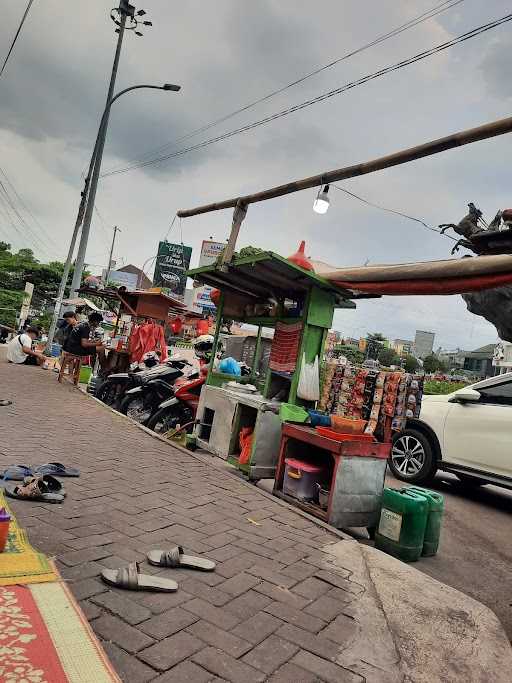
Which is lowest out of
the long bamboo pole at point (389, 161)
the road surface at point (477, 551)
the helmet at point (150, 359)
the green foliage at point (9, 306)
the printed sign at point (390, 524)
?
the road surface at point (477, 551)

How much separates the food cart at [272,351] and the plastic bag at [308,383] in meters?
0.05

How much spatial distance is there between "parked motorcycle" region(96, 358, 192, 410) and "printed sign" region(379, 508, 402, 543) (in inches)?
206

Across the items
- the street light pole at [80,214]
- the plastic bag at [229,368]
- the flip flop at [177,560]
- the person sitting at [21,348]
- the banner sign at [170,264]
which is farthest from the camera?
the banner sign at [170,264]

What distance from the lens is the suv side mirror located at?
6.43 m

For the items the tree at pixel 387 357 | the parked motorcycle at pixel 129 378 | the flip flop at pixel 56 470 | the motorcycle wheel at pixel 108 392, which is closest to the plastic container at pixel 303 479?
the flip flop at pixel 56 470

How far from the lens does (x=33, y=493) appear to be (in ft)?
11.3

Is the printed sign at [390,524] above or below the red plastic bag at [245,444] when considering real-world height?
below

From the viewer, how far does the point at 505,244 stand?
6555 millimetres

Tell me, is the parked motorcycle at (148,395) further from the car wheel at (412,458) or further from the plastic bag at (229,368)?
the car wheel at (412,458)

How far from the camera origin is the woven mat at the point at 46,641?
1.63m

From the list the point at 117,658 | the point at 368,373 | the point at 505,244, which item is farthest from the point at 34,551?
the point at 505,244

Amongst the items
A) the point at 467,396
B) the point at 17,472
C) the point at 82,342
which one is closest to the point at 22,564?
the point at 17,472

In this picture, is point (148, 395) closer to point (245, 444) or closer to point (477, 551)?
point (245, 444)

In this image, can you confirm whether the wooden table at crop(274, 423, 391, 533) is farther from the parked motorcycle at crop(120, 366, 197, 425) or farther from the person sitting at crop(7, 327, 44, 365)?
the person sitting at crop(7, 327, 44, 365)
